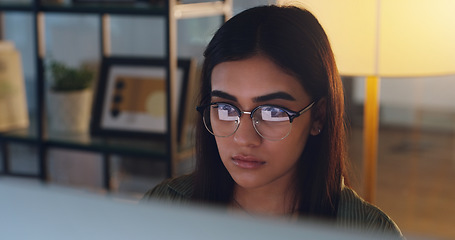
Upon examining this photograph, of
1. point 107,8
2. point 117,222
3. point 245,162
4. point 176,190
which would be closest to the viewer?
point 117,222

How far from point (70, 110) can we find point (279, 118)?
55.0 inches

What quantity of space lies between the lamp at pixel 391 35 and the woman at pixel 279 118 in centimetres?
29

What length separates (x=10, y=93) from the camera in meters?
2.35

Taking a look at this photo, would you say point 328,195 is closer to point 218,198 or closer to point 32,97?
point 218,198

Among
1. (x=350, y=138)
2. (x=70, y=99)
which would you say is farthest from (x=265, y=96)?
(x=350, y=138)

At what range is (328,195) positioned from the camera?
93cm

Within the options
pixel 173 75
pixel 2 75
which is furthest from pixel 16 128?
pixel 173 75

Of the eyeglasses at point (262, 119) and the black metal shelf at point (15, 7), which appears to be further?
the black metal shelf at point (15, 7)

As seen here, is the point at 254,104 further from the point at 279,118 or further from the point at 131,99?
the point at 131,99

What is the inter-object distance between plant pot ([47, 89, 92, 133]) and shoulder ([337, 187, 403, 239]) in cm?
143

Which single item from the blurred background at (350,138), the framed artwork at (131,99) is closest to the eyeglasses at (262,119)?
the framed artwork at (131,99)

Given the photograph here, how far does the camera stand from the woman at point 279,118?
35.1 inches

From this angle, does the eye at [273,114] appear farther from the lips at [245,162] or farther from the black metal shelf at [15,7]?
the black metal shelf at [15,7]

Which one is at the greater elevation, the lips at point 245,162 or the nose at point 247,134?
the nose at point 247,134
